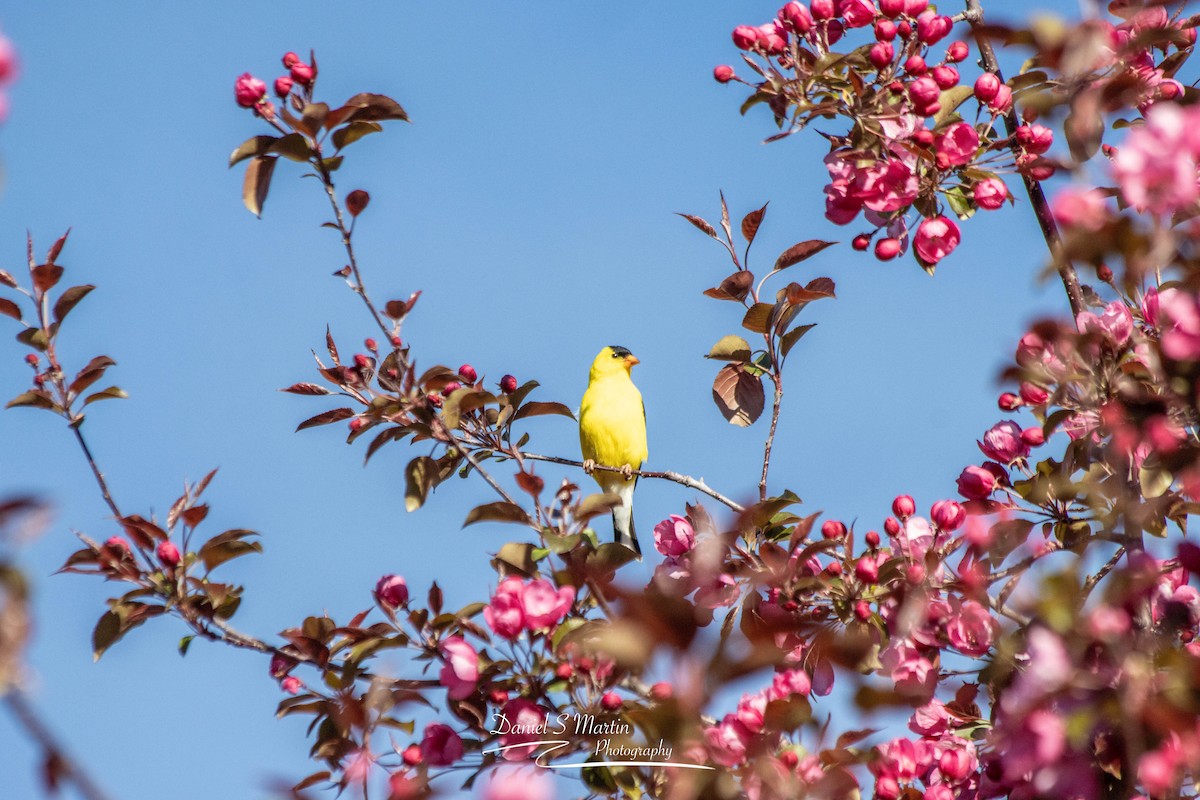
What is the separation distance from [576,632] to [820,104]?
74.0 inches

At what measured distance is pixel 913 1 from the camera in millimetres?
3746

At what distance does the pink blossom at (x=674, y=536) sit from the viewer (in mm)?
4000

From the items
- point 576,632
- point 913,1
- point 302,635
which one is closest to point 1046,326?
point 576,632

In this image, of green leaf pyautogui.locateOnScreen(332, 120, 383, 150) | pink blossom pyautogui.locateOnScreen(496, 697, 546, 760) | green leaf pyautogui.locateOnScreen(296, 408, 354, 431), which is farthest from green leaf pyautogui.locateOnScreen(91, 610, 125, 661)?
green leaf pyautogui.locateOnScreen(332, 120, 383, 150)

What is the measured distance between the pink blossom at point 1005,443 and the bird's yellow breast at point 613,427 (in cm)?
531

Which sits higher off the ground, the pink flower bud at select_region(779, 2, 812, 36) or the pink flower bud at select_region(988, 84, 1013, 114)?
the pink flower bud at select_region(779, 2, 812, 36)

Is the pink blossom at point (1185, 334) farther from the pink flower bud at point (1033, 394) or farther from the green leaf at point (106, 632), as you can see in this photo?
the green leaf at point (106, 632)

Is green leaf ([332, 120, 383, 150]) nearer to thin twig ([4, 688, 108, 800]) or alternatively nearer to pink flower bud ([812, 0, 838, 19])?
pink flower bud ([812, 0, 838, 19])

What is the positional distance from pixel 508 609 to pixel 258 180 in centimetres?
157

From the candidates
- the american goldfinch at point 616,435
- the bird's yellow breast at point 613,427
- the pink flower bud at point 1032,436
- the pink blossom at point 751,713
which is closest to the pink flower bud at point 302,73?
the pink blossom at point 751,713

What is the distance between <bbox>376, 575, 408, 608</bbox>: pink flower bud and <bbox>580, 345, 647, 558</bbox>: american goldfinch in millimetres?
5214

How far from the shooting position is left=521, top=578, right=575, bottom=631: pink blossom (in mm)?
2914

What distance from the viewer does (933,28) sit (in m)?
3.70

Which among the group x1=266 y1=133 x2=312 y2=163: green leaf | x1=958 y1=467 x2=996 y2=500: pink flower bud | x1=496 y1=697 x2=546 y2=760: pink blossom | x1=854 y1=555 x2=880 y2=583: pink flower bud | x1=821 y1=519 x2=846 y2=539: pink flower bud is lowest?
x1=496 y1=697 x2=546 y2=760: pink blossom
